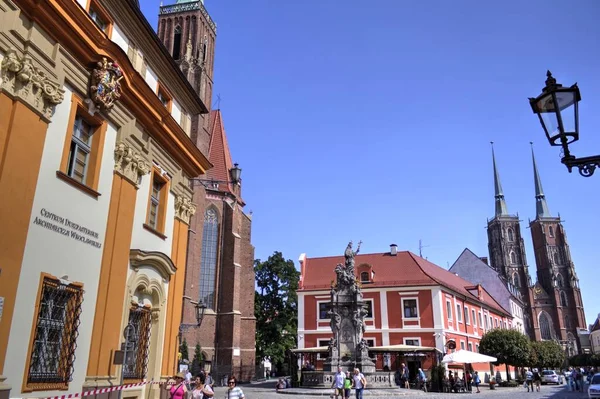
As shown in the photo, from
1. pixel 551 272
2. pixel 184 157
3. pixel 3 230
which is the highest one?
pixel 551 272

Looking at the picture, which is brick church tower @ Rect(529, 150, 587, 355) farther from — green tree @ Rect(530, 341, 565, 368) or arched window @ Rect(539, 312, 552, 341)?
green tree @ Rect(530, 341, 565, 368)

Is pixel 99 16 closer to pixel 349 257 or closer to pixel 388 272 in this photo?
pixel 349 257

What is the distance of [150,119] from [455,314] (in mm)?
33563

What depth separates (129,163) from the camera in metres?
12.0

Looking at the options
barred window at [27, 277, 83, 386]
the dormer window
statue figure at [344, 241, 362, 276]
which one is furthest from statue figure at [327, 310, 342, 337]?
the dormer window

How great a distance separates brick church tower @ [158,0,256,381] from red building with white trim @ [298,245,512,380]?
5.72 metres

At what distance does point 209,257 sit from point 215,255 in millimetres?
554

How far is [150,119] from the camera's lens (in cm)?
1301

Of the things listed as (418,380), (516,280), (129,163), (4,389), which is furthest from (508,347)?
(516,280)

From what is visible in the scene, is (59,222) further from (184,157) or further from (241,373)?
(241,373)

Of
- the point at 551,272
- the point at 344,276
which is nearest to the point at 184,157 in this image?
the point at 344,276

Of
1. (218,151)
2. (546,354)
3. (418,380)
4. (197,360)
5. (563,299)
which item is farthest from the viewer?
(563,299)

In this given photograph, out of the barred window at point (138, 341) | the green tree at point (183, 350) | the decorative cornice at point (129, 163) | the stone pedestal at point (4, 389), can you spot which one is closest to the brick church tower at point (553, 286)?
the green tree at point (183, 350)

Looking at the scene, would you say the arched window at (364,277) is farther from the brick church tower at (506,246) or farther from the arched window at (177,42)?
the brick church tower at (506,246)
